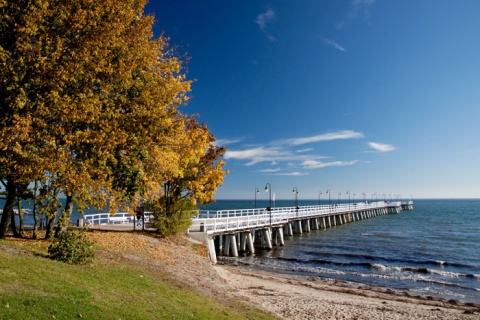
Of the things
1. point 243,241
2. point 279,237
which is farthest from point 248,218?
point 279,237

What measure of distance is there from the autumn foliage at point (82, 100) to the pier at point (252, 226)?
41.6ft

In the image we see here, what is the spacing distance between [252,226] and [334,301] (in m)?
17.9

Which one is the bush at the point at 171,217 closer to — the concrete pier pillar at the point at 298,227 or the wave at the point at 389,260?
the wave at the point at 389,260

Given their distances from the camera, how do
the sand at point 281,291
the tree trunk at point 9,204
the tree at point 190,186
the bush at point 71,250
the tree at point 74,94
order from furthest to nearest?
1. the tree at point 190,186
2. the sand at point 281,291
3. the tree trunk at point 9,204
4. the bush at point 71,250
5. the tree at point 74,94

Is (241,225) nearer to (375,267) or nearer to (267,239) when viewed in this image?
(267,239)

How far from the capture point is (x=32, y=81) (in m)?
11.2

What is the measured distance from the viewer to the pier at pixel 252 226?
92.5 ft

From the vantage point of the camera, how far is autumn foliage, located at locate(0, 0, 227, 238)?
11062mm

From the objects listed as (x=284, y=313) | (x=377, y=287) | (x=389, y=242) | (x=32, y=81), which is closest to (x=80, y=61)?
(x=32, y=81)

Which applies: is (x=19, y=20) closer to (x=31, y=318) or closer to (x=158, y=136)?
(x=158, y=136)

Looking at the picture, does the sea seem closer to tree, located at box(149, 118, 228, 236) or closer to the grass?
tree, located at box(149, 118, 228, 236)

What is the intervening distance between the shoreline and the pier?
18.9ft

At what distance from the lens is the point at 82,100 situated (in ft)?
38.3

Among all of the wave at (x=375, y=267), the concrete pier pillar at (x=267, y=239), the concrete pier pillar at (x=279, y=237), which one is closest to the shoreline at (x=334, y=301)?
the wave at (x=375, y=267)
